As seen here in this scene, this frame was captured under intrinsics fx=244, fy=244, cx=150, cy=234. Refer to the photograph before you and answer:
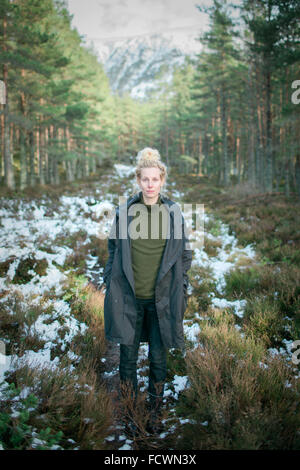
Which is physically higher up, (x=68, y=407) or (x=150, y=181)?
(x=150, y=181)

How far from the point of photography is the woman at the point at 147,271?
243 cm

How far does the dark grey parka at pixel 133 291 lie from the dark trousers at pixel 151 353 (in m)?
0.12

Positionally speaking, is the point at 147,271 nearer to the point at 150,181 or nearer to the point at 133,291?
the point at 133,291

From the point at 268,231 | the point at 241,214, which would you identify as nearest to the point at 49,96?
the point at 241,214

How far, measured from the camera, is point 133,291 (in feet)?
7.86

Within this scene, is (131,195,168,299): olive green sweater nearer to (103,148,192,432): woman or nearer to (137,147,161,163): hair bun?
(103,148,192,432): woman

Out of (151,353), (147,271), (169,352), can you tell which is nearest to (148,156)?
(147,271)

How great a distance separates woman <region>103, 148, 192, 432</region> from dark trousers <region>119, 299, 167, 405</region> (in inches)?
0.4

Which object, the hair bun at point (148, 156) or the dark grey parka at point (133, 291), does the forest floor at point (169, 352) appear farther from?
the hair bun at point (148, 156)

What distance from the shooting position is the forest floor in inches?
85.2

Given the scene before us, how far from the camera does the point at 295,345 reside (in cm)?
347

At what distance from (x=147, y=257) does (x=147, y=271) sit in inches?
5.6

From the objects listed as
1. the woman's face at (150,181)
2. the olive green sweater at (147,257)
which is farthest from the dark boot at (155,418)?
the woman's face at (150,181)
